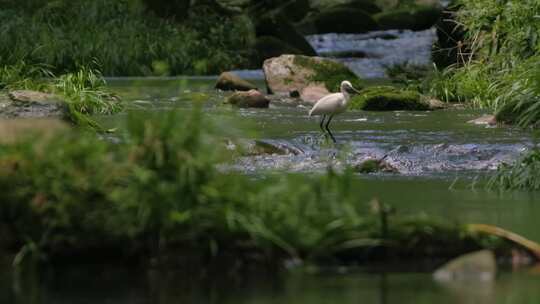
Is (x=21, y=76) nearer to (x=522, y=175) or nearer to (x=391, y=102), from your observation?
(x=391, y=102)

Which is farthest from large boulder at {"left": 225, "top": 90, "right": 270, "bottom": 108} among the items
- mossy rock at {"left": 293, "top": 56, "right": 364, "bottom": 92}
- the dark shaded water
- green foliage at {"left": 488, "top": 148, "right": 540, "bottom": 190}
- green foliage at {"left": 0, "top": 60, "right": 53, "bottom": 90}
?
green foliage at {"left": 488, "top": 148, "right": 540, "bottom": 190}

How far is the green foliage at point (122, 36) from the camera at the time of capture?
2759cm

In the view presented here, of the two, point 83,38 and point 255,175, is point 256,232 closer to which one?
point 255,175

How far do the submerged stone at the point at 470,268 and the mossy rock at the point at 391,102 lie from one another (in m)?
12.8

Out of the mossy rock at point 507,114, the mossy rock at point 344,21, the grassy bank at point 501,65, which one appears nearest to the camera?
the grassy bank at point 501,65

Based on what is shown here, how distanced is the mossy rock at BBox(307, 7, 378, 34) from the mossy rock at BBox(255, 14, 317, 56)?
4.84 meters

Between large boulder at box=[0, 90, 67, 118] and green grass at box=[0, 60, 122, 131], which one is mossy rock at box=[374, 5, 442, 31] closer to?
green grass at box=[0, 60, 122, 131]

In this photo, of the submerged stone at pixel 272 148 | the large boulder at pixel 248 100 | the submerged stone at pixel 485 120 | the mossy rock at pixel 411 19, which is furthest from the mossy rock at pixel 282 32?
the submerged stone at pixel 272 148

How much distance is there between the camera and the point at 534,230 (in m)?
8.73

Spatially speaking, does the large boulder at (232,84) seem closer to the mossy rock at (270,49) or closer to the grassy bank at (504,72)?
the grassy bank at (504,72)

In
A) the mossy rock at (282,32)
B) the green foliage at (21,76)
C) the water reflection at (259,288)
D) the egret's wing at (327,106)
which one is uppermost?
the mossy rock at (282,32)

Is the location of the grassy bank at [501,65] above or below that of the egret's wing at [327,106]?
above

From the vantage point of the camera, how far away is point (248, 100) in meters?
20.6

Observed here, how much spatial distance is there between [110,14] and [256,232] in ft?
82.4
